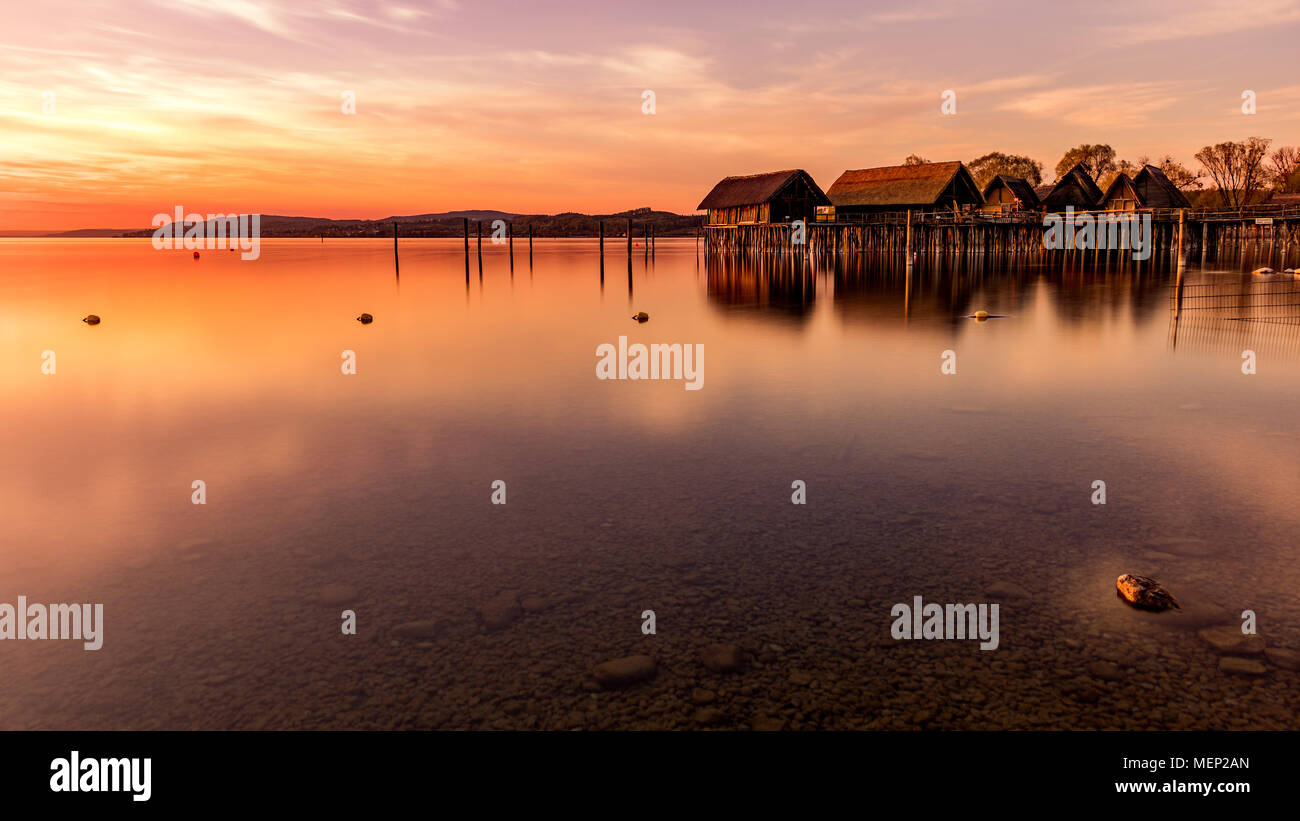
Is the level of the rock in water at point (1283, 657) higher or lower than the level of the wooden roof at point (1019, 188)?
lower

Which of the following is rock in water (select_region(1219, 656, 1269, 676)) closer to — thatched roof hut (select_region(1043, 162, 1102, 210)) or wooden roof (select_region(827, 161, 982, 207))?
wooden roof (select_region(827, 161, 982, 207))

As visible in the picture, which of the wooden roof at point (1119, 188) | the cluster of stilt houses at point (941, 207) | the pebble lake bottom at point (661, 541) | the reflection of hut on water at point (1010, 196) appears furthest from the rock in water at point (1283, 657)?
the wooden roof at point (1119, 188)

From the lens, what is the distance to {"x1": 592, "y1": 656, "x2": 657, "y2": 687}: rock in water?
633 cm

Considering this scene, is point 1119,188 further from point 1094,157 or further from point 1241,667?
point 1241,667

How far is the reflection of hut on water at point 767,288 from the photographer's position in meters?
35.6

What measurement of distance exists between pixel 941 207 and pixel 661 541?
239 ft

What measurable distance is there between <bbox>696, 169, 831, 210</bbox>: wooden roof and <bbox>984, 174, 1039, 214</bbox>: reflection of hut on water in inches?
659

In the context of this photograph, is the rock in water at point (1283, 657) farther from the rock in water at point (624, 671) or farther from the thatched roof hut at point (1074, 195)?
the thatched roof hut at point (1074, 195)

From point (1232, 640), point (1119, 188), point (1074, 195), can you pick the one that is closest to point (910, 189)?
point (1074, 195)

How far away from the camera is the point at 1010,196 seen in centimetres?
7956

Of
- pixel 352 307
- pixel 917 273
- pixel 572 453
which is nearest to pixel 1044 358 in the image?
pixel 572 453

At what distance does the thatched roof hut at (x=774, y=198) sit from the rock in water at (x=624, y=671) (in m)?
70.6
